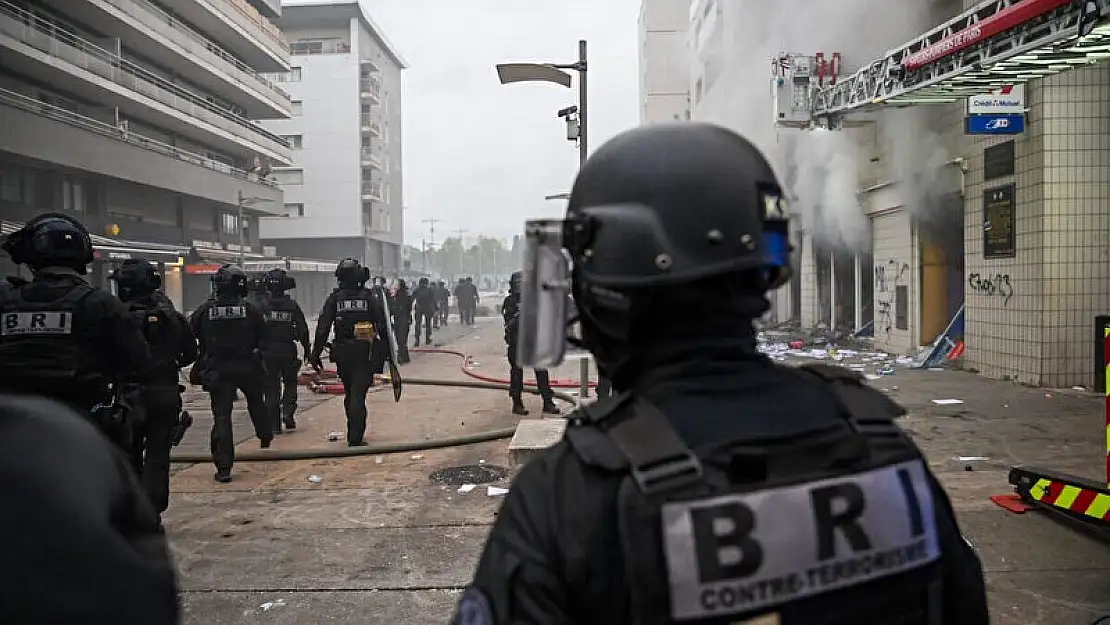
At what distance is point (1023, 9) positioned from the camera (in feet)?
25.9

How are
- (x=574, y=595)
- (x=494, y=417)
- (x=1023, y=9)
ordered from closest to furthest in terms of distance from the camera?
1. (x=574, y=595)
2. (x=1023, y=9)
3. (x=494, y=417)

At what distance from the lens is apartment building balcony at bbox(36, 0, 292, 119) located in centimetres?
2570

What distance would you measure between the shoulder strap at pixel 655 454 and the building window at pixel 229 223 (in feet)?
126

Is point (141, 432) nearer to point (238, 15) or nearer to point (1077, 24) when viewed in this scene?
point (1077, 24)

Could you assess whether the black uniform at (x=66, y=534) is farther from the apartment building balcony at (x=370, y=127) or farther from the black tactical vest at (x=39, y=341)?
the apartment building balcony at (x=370, y=127)

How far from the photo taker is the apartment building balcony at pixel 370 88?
183 ft

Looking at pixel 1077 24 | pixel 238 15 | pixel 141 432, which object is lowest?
pixel 141 432

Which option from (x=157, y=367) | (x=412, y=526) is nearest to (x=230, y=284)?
(x=157, y=367)

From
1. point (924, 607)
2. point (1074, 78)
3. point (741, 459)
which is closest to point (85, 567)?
point (741, 459)

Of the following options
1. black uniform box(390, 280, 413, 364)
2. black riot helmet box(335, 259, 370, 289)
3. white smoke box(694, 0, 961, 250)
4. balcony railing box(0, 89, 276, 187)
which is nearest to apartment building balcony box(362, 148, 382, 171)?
balcony railing box(0, 89, 276, 187)

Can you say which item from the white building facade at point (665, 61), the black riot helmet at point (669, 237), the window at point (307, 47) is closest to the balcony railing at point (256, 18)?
the window at point (307, 47)

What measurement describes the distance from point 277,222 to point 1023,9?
53.9m

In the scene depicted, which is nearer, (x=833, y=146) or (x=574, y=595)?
(x=574, y=595)

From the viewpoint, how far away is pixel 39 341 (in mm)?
3863
